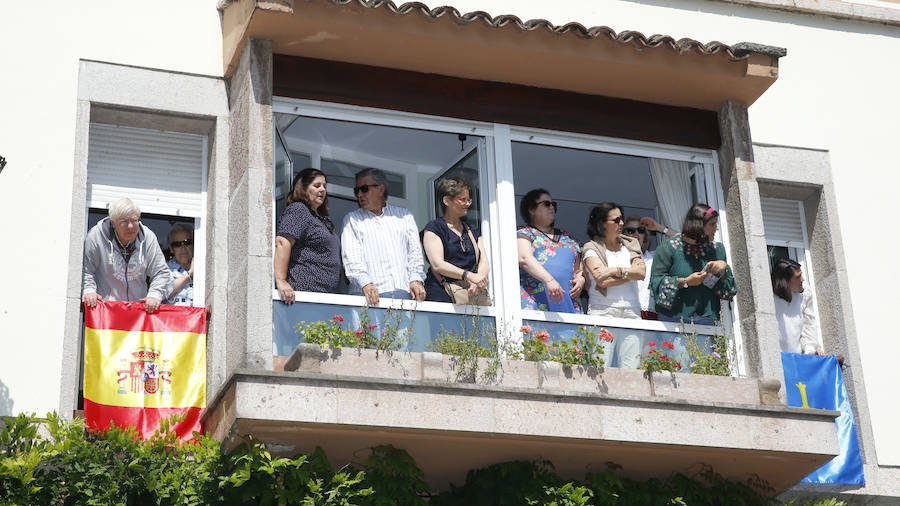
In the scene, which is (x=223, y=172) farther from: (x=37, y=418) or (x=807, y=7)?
(x=807, y=7)

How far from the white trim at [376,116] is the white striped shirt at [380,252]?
0.76 meters

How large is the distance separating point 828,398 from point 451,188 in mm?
3847

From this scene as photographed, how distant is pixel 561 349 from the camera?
1132 cm

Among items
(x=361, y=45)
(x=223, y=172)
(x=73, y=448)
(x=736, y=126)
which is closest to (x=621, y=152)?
(x=736, y=126)

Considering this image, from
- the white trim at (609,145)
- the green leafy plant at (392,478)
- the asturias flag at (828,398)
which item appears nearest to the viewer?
the green leafy plant at (392,478)

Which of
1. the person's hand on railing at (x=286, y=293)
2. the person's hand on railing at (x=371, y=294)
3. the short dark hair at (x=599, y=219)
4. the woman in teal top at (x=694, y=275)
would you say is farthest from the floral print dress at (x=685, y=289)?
the person's hand on railing at (x=286, y=293)

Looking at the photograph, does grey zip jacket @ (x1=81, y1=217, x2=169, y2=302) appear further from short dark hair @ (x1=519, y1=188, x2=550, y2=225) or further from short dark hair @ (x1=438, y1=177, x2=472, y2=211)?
short dark hair @ (x1=519, y1=188, x2=550, y2=225)

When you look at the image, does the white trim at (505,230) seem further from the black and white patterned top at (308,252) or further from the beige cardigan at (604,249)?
the black and white patterned top at (308,252)

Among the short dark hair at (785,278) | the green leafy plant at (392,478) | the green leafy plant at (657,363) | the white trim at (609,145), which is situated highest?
the white trim at (609,145)

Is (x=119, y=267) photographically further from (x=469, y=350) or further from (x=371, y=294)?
(x=469, y=350)

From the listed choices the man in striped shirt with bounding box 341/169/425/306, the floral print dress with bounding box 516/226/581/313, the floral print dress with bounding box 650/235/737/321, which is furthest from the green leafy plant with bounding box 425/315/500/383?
the floral print dress with bounding box 650/235/737/321

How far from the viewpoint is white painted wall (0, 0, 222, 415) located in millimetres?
11188

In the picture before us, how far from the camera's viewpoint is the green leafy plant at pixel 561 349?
1123 centimetres

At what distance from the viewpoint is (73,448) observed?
34.1 ft
